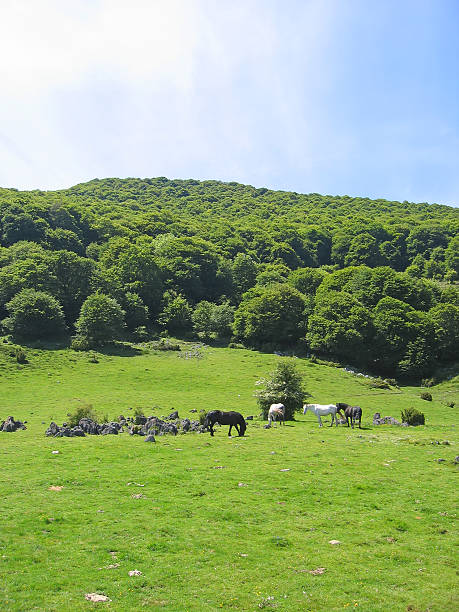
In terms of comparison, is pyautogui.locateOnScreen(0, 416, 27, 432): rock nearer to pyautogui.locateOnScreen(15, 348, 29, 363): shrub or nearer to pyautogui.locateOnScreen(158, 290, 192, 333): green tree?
pyautogui.locateOnScreen(15, 348, 29, 363): shrub

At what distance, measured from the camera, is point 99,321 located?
79750mm

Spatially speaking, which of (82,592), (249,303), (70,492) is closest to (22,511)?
(70,492)

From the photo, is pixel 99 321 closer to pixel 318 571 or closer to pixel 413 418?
pixel 413 418

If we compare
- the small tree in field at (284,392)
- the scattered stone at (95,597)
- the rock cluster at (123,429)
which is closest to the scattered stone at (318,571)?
the scattered stone at (95,597)

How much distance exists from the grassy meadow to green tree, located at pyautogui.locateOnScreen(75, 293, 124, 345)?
51.6m

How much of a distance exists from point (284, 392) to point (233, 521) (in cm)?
2408

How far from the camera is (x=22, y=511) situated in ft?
46.5

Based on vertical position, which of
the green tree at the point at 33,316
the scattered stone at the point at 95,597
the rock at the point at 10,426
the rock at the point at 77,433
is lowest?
the rock at the point at 10,426

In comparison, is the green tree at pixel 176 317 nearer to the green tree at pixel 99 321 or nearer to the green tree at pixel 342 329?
the green tree at pixel 99 321

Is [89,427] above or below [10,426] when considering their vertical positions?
above

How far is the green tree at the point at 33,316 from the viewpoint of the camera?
77562mm

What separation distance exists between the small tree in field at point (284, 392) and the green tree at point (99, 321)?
49.6 metres

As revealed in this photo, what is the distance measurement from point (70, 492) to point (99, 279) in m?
90.0

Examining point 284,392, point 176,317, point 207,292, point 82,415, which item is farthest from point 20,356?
point 207,292
